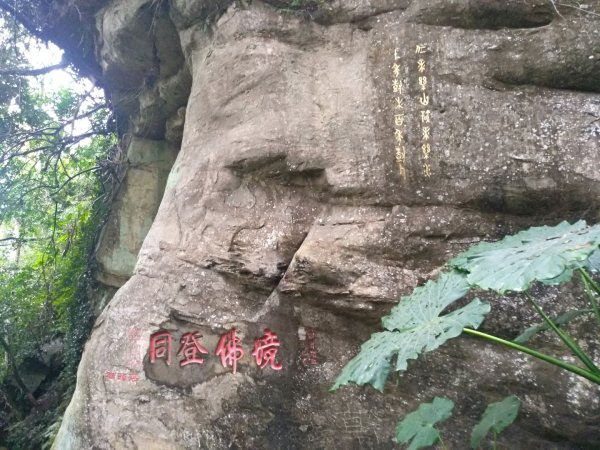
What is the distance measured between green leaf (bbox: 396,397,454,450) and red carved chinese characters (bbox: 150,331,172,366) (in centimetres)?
176

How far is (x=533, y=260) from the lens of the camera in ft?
6.00

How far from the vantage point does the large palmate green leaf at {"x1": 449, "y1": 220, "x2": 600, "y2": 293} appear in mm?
1714

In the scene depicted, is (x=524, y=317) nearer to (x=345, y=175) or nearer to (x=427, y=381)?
(x=427, y=381)

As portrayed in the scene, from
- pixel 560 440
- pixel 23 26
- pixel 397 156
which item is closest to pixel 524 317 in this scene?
pixel 560 440

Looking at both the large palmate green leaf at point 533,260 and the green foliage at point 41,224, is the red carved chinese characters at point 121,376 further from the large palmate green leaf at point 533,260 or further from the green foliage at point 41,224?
the green foliage at point 41,224

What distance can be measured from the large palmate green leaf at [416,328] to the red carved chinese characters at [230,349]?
1.31 metres

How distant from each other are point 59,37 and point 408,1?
4.41 meters

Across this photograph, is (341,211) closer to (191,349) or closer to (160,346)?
(191,349)

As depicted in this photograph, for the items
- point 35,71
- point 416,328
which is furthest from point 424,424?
point 35,71

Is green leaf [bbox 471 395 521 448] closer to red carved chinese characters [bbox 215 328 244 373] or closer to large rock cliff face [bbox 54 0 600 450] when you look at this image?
large rock cliff face [bbox 54 0 600 450]

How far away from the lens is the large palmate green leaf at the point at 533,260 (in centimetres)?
171

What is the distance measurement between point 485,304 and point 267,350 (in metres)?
1.72

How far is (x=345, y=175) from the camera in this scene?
364 cm

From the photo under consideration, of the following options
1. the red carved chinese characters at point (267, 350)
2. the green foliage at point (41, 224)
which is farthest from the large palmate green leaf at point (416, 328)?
the green foliage at point (41, 224)
